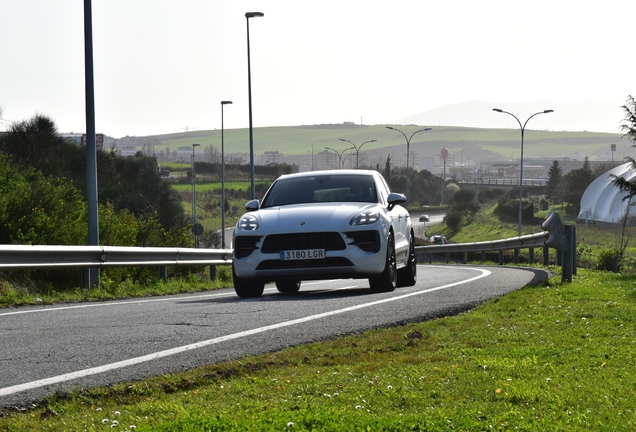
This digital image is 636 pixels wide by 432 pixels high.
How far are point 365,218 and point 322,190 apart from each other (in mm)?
1344

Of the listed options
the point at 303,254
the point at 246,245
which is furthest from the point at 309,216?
the point at 246,245

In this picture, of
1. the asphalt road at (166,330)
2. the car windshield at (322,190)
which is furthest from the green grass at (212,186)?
the asphalt road at (166,330)

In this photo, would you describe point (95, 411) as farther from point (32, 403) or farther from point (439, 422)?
point (439, 422)

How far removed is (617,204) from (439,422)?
382 ft

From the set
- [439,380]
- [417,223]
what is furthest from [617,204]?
[439,380]

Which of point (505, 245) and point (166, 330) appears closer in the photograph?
point (166, 330)

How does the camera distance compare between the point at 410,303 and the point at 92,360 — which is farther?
the point at 410,303

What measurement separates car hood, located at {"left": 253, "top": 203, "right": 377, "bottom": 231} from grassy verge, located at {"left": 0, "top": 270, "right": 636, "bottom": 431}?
404cm

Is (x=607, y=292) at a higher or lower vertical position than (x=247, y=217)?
lower

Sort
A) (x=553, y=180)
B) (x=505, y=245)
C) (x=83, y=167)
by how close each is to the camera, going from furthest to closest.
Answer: (x=553, y=180), (x=83, y=167), (x=505, y=245)

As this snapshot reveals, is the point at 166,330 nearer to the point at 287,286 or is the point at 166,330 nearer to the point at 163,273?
the point at 287,286

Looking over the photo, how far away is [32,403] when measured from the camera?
530cm

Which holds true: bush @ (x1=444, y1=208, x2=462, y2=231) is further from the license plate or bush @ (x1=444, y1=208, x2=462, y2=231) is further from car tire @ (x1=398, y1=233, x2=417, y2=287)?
the license plate

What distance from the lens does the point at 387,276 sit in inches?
502
